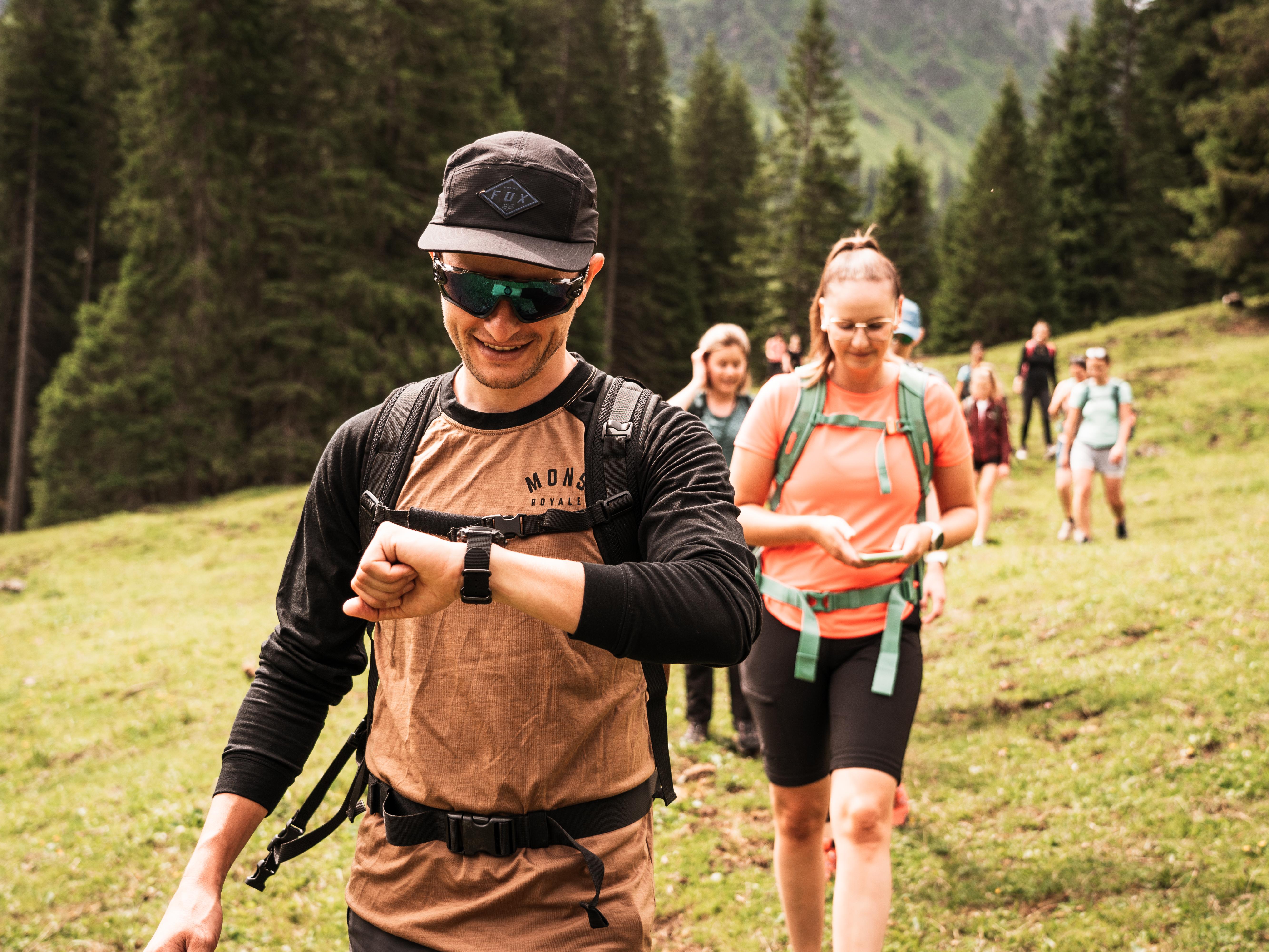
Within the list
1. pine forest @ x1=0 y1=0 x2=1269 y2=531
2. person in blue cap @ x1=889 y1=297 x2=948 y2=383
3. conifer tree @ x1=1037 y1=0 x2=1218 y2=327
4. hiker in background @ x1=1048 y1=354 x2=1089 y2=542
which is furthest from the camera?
conifer tree @ x1=1037 y1=0 x2=1218 y2=327

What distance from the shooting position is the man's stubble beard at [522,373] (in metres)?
2.03

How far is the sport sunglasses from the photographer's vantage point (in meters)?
1.98

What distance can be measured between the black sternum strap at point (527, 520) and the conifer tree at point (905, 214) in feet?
153

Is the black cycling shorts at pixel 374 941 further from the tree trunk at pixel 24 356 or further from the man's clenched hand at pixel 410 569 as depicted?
the tree trunk at pixel 24 356

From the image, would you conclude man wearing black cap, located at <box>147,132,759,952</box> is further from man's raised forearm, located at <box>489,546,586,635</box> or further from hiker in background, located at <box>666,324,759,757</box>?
hiker in background, located at <box>666,324,759,757</box>

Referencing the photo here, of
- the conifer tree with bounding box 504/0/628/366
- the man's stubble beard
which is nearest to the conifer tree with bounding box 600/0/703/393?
the conifer tree with bounding box 504/0/628/366

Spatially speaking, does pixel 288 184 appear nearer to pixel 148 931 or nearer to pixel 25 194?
pixel 25 194

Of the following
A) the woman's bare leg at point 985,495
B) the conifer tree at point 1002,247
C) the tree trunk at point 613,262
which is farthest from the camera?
the conifer tree at point 1002,247

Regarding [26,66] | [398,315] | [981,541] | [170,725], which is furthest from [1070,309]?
[170,725]

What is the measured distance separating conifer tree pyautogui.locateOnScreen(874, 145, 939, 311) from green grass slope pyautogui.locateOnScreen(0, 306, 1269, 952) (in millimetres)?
37437

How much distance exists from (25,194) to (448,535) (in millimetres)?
37543

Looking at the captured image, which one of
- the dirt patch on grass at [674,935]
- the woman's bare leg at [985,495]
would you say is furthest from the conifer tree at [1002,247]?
the dirt patch on grass at [674,935]

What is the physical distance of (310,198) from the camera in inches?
1193

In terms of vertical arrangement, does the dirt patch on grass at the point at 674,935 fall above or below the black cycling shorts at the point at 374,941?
below
